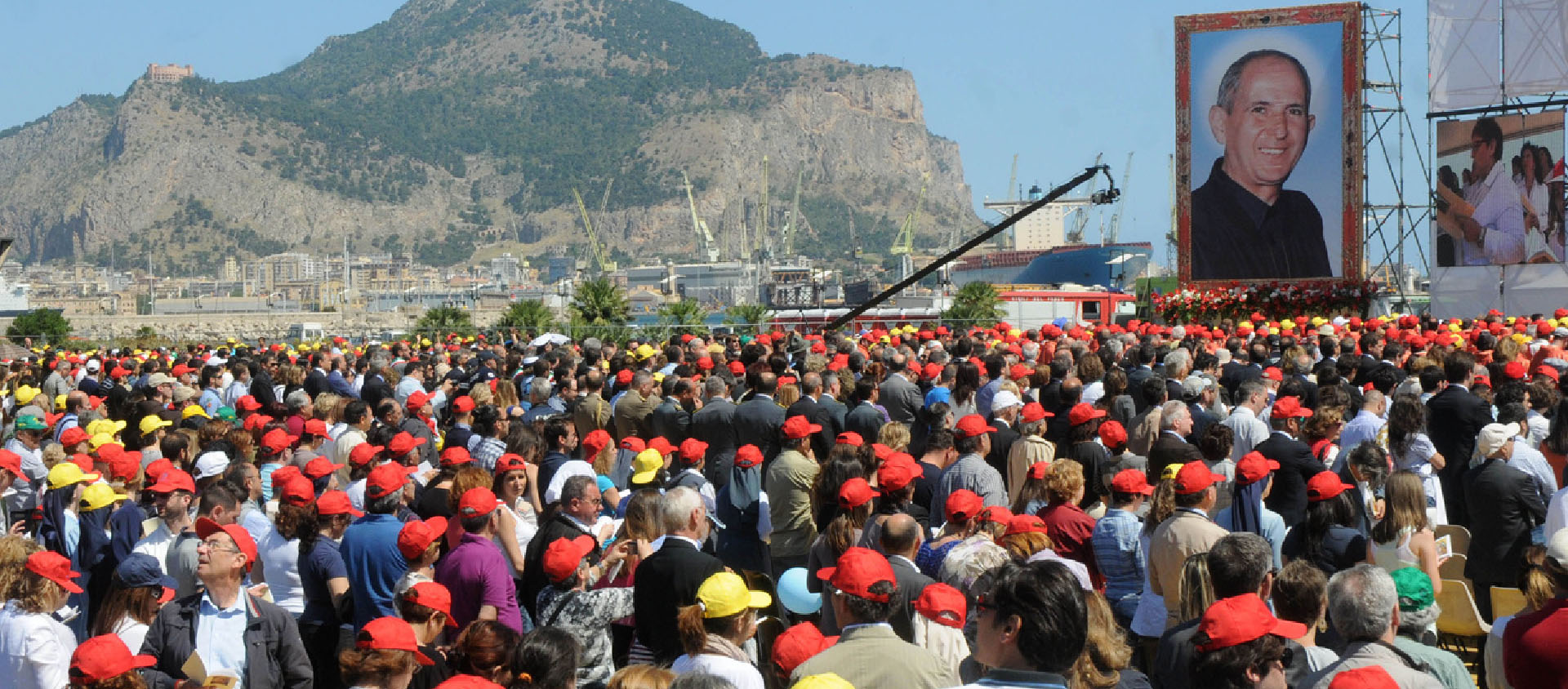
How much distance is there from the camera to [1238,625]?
4613 mm

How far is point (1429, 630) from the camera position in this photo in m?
6.11

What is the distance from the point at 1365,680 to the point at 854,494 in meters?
3.43

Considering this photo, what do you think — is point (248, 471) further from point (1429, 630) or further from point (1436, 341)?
point (1436, 341)

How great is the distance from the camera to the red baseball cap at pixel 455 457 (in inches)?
365

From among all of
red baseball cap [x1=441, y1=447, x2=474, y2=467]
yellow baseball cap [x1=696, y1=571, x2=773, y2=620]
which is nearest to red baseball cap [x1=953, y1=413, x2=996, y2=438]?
red baseball cap [x1=441, y1=447, x2=474, y2=467]

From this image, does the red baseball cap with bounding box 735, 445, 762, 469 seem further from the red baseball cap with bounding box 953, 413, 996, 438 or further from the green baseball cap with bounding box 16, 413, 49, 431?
the green baseball cap with bounding box 16, 413, 49, 431

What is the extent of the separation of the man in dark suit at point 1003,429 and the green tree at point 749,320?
21.2 meters

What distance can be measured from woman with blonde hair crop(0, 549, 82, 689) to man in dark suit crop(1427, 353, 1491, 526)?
28.3ft

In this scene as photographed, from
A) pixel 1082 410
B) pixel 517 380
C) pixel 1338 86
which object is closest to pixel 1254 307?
pixel 1338 86

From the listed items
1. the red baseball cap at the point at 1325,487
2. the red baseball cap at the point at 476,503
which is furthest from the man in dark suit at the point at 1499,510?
the red baseball cap at the point at 476,503

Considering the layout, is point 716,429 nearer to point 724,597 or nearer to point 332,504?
point 332,504

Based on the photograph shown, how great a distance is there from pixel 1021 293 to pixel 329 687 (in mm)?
52360

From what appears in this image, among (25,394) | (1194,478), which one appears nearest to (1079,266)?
(25,394)

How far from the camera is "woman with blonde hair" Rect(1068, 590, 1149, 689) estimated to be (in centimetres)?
518
